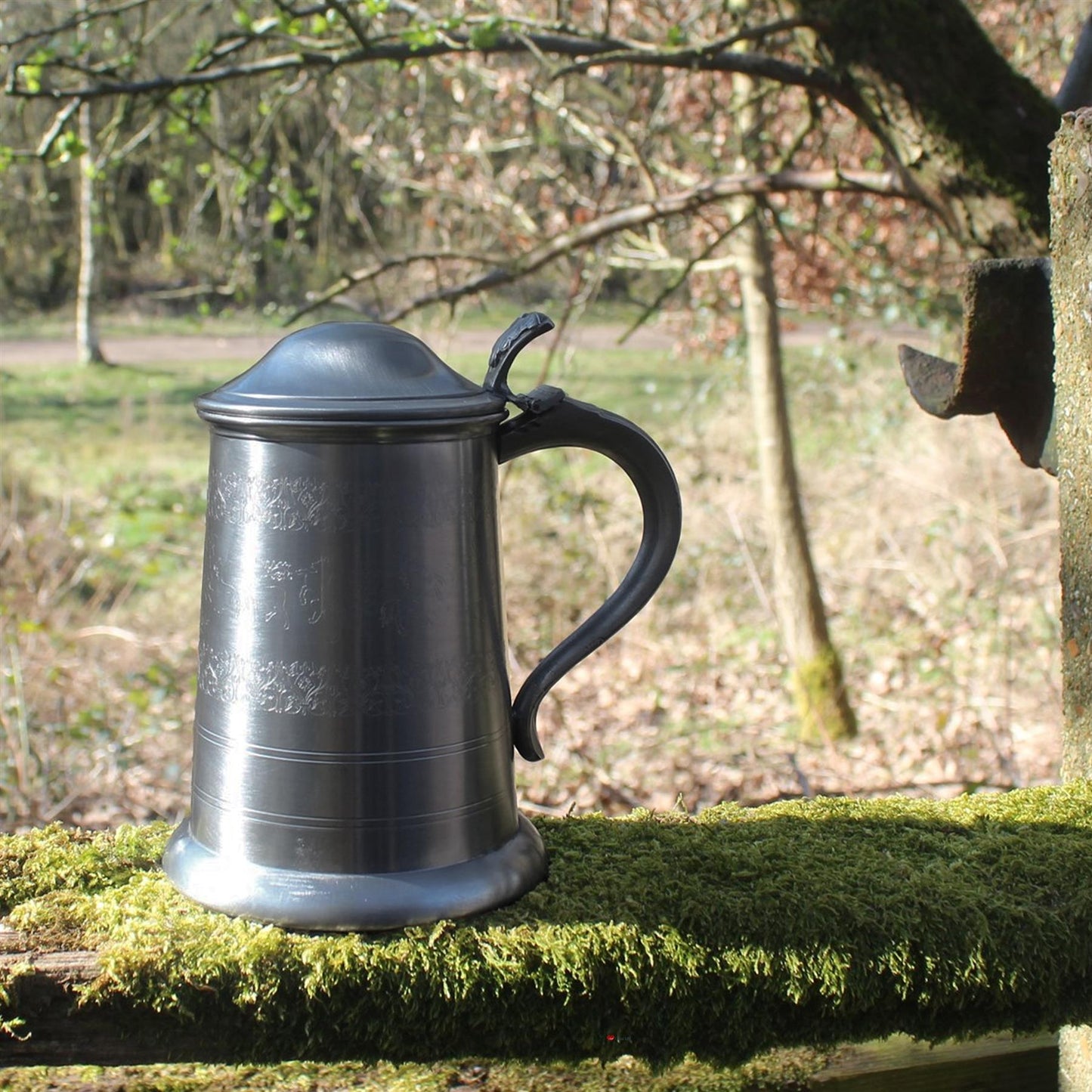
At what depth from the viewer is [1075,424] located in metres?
1.64

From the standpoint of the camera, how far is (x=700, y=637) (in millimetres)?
6484

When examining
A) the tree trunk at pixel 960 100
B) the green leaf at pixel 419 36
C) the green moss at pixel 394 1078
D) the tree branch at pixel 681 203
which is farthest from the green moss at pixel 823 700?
the green moss at pixel 394 1078

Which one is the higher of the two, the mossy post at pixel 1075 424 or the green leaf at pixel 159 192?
the green leaf at pixel 159 192

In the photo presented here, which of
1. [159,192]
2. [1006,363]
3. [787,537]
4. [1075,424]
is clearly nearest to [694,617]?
[787,537]

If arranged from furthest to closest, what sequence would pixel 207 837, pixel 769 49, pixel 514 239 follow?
1. pixel 514 239
2. pixel 769 49
3. pixel 207 837

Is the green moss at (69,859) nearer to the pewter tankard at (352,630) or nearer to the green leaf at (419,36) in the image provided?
the pewter tankard at (352,630)

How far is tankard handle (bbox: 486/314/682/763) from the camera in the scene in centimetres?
135

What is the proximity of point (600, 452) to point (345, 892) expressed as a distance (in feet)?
1.83

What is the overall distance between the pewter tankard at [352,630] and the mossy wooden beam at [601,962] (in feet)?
0.21

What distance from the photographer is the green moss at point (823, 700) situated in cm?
553

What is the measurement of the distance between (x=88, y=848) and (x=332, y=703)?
1.43 feet

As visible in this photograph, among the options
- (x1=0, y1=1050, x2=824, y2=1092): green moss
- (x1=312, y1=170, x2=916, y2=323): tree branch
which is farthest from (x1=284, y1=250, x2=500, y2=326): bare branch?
(x1=0, y1=1050, x2=824, y2=1092): green moss

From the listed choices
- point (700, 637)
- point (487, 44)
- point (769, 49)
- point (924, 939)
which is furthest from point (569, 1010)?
point (700, 637)

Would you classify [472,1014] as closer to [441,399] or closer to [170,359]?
[441,399]
